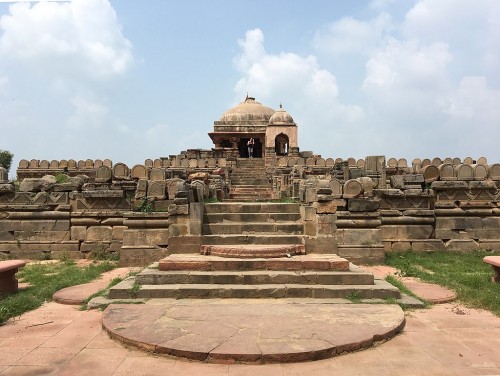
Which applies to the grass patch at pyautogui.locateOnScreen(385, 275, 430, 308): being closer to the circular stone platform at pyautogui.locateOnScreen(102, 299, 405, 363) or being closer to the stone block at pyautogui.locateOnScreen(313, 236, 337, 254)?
the circular stone platform at pyautogui.locateOnScreen(102, 299, 405, 363)

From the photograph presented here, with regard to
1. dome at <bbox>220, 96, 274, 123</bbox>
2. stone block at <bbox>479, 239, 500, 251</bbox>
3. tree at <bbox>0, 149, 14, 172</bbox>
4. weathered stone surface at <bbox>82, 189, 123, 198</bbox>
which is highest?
dome at <bbox>220, 96, 274, 123</bbox>

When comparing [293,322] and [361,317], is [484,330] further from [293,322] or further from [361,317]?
[293,322]

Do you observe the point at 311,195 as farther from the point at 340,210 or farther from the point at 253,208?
the point at 253,208

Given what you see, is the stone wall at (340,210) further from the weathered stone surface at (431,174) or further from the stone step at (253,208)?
the stone step at (253,208)

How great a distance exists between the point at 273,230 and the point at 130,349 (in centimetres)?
440

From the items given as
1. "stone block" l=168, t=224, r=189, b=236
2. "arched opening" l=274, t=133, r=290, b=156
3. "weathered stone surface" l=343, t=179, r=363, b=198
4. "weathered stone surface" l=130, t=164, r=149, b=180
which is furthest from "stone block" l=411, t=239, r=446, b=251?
"arched opening" l=274, t=133, r=290, b=156

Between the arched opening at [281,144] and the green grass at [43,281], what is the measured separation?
65.0 ft

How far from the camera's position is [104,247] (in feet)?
31.5

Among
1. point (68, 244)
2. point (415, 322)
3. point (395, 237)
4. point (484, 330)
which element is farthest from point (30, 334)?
point (395, 237)

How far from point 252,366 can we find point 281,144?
82.2 ft

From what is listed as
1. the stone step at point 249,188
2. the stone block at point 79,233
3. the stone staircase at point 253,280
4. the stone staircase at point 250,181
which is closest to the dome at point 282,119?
the stone staircase at point 250,181

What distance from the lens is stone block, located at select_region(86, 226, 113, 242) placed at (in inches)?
381

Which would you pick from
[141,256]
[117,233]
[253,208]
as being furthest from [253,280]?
[117,233]

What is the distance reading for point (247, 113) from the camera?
34.1 metres
